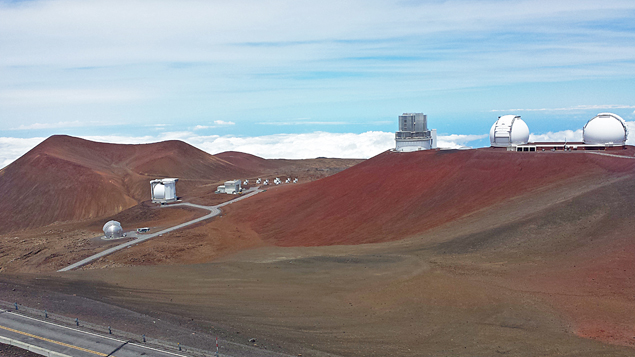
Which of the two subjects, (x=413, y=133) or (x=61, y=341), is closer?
(x=61, y=341)

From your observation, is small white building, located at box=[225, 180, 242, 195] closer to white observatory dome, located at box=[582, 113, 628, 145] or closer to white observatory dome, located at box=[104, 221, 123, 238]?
white observatory dome, located at box=[104, 221, 123, 238]

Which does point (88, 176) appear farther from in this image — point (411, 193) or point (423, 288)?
point (423, 288)

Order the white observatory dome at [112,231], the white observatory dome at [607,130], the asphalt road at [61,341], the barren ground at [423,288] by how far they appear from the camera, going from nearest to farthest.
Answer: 1. the asphalt road at [61,341]
2. the barren ground at [423,288]
3. the white observatory dome at [112,231]
4. the white observatory dome at [607,130]

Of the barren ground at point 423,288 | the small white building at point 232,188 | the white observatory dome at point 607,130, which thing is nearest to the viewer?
the barren ground at point 423,288

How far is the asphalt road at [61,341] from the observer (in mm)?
18891

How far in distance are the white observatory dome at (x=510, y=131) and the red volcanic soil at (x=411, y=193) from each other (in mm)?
2609

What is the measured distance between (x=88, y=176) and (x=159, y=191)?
95.6ft

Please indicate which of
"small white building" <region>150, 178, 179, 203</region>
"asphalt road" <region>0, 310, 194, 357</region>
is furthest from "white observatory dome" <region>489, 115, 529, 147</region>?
"small white building" <region>150, 178, 179, 203</region>

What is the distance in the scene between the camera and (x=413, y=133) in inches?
2749

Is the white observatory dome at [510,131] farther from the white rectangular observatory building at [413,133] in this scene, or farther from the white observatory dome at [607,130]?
the white rectangular observatory building at [413,133]

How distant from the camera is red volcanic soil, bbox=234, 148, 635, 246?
4559 cm

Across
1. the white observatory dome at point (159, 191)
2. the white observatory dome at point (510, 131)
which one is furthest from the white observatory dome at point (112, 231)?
the white observatory dome at point (510, 131)

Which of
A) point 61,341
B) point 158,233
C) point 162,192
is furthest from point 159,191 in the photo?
point 61,341

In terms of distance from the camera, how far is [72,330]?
21.0 meters
